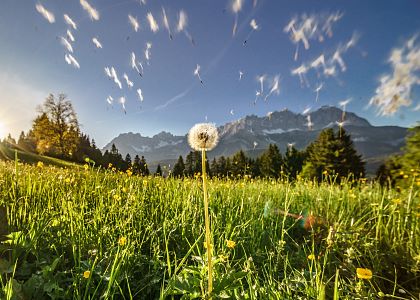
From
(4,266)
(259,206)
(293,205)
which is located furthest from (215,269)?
(293,205)

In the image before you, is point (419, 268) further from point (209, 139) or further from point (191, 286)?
point (209, 139)

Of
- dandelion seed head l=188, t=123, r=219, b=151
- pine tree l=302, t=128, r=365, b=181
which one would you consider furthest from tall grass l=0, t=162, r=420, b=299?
pine tree l=302, t=128, r=365, b=181

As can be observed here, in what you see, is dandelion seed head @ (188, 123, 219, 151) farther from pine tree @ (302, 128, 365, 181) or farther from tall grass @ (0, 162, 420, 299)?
pine tree @ (302, 128, 365, 181)

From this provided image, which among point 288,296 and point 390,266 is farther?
point 390,266

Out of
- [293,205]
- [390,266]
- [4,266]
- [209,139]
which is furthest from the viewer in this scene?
[293,205]

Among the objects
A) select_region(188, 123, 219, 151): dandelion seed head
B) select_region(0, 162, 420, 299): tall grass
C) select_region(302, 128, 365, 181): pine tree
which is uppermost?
select_region(302, 128, 365, 181): pine tree

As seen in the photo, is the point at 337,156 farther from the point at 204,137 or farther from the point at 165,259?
the point at 204,137

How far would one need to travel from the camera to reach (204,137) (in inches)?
60.1

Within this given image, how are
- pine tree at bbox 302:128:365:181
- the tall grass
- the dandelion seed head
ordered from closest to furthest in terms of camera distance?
1. the dandelion seed head
2. the tall grass
3. pine tree at bbox 302:128:365:181

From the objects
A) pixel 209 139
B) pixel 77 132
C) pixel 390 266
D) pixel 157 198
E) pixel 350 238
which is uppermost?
pixel 77 132

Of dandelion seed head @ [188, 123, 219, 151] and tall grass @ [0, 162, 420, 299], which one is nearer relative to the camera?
dandelion seed head @ [188, 123, 219, 151]

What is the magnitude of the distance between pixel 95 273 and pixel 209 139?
141 centimetres

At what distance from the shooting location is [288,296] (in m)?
1.85

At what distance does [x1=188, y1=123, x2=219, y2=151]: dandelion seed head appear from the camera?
4.93 feet
